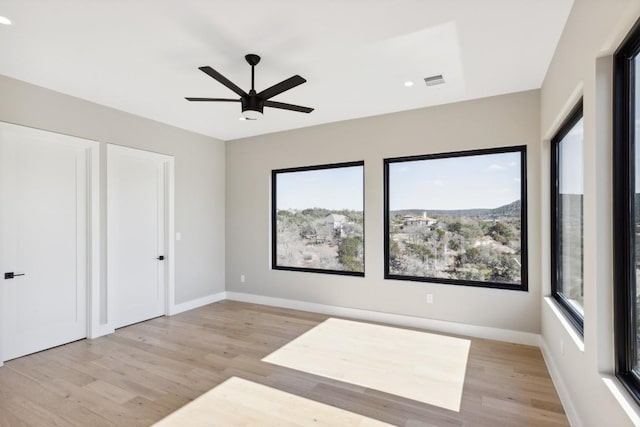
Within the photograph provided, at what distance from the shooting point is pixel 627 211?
1.64m

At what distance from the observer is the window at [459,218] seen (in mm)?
3852

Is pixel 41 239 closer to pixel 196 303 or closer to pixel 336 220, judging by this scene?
pixel 196 303

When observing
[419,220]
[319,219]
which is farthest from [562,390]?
[319,219]

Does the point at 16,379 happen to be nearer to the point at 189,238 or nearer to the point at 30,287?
the point at 30,287

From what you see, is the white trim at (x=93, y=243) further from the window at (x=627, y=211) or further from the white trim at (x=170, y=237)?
the window at (x=627, y=211)

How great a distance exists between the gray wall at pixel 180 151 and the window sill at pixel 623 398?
4.92 metres

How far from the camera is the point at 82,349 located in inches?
143

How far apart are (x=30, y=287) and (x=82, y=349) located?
32.9 inches

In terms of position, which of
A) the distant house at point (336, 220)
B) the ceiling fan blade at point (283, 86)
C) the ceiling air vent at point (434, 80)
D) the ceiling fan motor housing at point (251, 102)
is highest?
the ceiling air vent at point (434, 80)

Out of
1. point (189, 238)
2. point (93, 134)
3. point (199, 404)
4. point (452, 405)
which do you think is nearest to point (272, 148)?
point (189, 238)

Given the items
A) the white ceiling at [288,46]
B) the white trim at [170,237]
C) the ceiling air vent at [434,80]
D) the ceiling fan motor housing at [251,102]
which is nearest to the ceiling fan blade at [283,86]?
the ceiling fan motor housing at [251,102]

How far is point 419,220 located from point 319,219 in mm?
1542

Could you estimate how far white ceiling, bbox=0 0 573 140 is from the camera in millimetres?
2297

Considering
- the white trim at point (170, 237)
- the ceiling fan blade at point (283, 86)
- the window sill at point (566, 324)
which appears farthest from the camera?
the white trim at point (170, 237)
